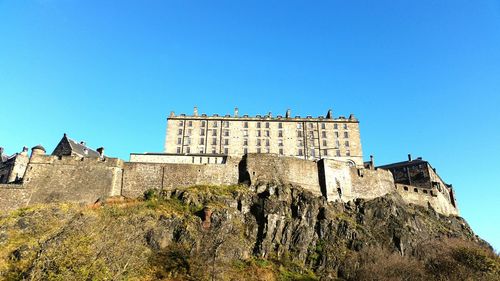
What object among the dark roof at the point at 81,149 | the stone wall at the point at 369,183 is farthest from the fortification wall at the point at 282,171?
the dark roof at the point at 81,149

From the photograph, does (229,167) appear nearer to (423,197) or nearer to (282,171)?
(282,171)

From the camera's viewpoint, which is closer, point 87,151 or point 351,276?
point 351,276

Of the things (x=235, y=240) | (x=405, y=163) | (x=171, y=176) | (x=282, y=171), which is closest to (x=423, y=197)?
(x=405, y=163)

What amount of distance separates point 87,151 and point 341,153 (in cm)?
4559

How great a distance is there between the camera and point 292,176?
196 feet

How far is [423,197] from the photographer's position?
68.9 meters

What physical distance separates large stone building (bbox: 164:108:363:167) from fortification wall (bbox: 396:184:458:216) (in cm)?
1125

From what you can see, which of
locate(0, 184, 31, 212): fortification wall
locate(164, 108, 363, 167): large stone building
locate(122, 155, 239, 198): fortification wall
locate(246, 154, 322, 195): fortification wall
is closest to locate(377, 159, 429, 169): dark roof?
locate(164, 108, 363, 167): large stone building

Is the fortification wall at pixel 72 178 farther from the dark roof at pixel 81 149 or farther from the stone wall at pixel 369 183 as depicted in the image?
the stone wall at pixel 369 183

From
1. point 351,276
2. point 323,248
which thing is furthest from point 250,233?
point 351,276

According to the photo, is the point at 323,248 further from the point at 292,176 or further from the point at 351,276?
the point at 292,176

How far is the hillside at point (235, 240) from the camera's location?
110ft

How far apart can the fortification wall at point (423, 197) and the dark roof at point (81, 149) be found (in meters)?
49.5

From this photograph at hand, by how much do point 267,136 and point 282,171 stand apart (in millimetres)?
20956
